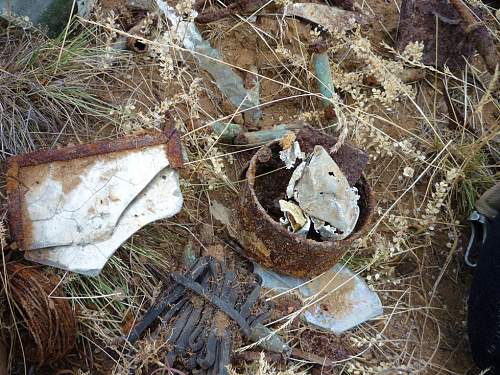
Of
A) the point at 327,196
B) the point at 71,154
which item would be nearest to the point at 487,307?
the point at 327,196

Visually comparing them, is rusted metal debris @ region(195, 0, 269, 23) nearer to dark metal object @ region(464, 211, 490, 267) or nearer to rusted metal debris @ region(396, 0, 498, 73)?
rusted metal debris @ region(396, 0, 498, 73)

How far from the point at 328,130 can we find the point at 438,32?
34.4 inches

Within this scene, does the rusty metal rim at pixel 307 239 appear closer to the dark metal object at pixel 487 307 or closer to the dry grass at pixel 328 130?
the dry grass at pixel 328 130

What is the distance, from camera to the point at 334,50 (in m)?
3.12

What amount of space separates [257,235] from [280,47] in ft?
3.20

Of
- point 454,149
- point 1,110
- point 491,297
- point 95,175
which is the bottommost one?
point 491,297

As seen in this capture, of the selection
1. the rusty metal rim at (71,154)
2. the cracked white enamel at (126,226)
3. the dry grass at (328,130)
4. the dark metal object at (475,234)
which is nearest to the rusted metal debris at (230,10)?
the dry grass at (328,130)

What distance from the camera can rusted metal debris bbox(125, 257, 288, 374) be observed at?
243 centimetres

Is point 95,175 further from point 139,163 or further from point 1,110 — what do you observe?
point 1,110

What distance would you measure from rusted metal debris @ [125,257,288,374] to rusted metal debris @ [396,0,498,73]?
1591mm

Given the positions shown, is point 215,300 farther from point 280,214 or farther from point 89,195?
point 89,195

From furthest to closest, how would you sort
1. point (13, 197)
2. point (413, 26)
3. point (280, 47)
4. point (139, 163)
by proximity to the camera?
point (413, 26) → point (280, 47) → point (139, 163) → point (13, 197)

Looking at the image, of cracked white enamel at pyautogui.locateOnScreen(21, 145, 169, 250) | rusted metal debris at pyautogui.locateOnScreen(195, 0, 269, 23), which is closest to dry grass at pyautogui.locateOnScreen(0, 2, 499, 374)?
rusted metal debris at pyautogui.locateOnScreen(195, 0, 269, 23)

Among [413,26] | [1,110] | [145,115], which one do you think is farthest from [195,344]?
[413,26]
